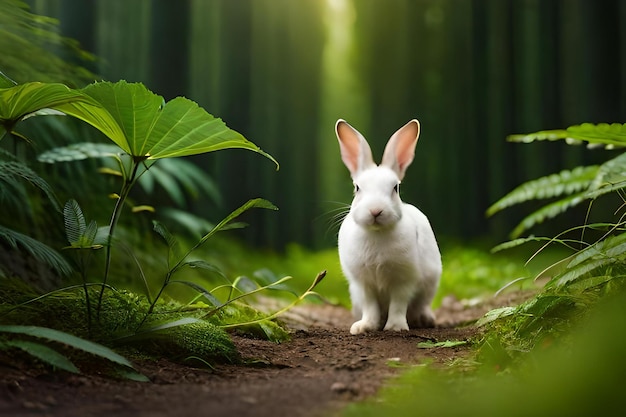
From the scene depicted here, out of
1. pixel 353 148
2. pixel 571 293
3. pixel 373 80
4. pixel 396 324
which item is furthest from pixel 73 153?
pixel 373 80

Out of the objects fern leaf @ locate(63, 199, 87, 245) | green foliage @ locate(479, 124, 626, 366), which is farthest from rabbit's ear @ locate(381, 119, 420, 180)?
fern leaf @ locate(63, 199, 87, 245)

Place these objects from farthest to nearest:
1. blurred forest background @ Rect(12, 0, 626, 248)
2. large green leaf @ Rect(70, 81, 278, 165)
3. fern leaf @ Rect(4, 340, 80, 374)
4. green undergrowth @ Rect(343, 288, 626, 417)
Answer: blurred forest background @ Rect(12, 0, 626, 248) → large green leaf @ Rect(70, 81, 278, 165) → fern leaf @ Rect(4, 340, 80, 374) → green undergrowth @ Rect(343, 288, 626, 417)

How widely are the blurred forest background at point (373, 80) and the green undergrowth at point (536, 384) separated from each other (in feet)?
8.15

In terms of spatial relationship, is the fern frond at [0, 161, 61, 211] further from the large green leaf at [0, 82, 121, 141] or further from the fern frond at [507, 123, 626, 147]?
the fern frond at [507, 123, 626, 147]

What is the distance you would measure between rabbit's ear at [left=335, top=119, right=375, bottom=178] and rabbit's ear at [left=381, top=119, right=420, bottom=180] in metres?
0.09

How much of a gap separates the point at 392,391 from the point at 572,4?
7.76m

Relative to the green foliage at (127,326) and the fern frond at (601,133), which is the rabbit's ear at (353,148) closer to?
the fern frond at (601,133)

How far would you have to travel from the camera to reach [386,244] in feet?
9.57

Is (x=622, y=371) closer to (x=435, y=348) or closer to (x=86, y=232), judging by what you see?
(x=435, y=348)

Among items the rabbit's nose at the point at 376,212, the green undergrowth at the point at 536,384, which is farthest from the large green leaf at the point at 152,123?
the rabbit's nose at the point at 376,212

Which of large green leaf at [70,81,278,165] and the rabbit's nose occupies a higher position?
large green leaf at [70,81,278,165]

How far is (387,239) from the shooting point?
292 cm

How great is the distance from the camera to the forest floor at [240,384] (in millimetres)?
1384

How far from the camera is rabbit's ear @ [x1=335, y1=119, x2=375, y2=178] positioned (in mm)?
3064
